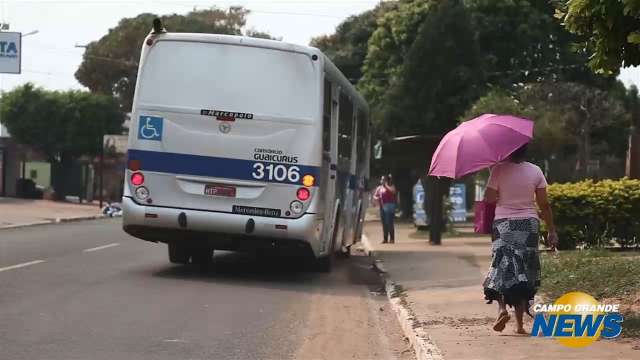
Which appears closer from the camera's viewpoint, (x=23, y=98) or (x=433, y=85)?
(x=433, y=85)

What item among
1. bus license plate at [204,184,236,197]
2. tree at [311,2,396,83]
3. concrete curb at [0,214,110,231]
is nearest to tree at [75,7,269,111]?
tree at [311,2,396,83]

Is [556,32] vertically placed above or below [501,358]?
above

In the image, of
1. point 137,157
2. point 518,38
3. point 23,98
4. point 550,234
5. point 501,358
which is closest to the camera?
point 501,358

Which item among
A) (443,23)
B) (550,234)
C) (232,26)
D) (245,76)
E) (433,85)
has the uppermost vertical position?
(232,26)

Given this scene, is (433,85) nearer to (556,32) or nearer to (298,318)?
(556,32)

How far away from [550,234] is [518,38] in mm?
32225

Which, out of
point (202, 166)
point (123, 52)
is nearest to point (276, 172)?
point (202, 166)

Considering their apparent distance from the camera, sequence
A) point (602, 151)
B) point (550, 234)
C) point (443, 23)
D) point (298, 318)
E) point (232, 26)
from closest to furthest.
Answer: point (550, 234) → point (298, 318) → point (443, 23) → point (602, 151) → point (232, 26)

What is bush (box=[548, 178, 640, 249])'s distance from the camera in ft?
57.0

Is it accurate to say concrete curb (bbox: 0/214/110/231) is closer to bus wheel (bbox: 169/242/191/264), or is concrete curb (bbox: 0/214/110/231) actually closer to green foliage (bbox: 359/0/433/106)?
green foliage (bbox: 359/0/433/106)

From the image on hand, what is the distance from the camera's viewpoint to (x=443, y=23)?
37125 millimetres

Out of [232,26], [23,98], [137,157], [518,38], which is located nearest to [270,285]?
[137,157]

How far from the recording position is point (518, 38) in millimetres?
40156

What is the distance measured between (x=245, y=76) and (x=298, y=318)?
4.47 m
